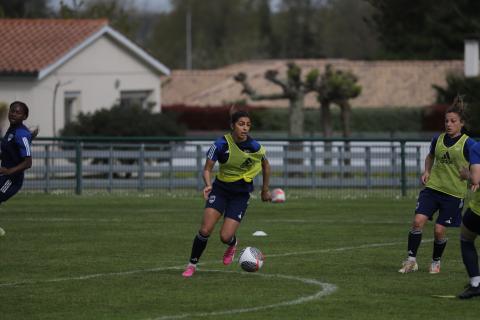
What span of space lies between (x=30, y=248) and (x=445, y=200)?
593 cm

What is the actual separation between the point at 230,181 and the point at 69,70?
28886 millimetres

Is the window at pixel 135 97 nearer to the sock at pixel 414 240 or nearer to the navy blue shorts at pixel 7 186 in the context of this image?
the navy blue shorts at pixel 7 186

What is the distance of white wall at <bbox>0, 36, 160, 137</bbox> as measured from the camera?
39906 mm

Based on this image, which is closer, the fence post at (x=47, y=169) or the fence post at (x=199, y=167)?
the fence post at (x=47, y=169)

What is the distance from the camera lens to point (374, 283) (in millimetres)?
12930

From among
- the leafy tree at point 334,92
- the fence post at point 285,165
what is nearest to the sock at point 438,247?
the fence post at point 285,165

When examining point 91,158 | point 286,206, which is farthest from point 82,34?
point 286,206

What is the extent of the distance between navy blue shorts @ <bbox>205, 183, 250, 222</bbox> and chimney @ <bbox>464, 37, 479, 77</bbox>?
111ft

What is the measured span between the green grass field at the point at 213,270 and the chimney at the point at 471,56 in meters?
25.5

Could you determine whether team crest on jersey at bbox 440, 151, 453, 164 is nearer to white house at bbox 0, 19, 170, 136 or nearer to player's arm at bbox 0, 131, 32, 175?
player's arm at bbox 0, 131, 32, 175

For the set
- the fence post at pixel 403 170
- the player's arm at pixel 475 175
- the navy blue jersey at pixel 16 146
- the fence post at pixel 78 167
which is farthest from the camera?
the fence post at pixel 78 167

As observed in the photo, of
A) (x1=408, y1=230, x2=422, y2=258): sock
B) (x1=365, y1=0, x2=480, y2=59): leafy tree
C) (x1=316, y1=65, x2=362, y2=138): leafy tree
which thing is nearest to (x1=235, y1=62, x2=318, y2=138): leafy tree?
(x1=316, y1=65, x2=362, y2=138): leafy tree

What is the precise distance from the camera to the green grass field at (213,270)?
36.7 ft

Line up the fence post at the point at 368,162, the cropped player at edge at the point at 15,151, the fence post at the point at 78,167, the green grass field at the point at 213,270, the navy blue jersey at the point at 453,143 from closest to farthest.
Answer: the green grass field at the point at 213,270 < the navy blue jersey at the point at 453,143 < the cropped player at edge at the point at 15,151 < the fence post at the point at 78,167 < the fence post at the point at 368,162
